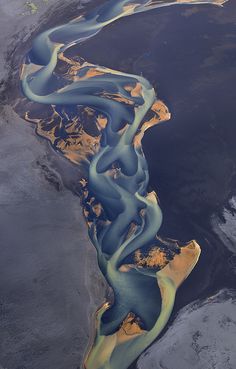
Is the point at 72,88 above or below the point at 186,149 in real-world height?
above

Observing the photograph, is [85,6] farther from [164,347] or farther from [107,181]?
[164,347]

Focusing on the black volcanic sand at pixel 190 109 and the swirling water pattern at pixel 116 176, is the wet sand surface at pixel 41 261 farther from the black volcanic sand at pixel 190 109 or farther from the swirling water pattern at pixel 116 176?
the black volcanic sand at pixel 190 109

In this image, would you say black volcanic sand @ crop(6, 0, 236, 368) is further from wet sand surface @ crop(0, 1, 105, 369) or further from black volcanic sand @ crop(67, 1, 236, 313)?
wet sand surface @ crop(0, 1, 105, 369)

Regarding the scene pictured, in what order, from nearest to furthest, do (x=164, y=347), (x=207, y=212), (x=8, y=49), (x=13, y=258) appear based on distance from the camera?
(x=164, y=347)
(x=13, y=258)
(x=207, y=212)
(x=8, y=49)

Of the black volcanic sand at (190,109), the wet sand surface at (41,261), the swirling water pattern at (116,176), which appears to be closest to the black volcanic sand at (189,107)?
the black volcanic sand at (190,109)

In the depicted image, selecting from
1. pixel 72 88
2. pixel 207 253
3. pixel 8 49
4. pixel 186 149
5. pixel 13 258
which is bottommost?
pixel 207 253

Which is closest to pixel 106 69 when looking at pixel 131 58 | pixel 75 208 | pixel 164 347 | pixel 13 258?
pixel 131 58

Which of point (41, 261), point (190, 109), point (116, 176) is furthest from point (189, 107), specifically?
point (41, 261)
